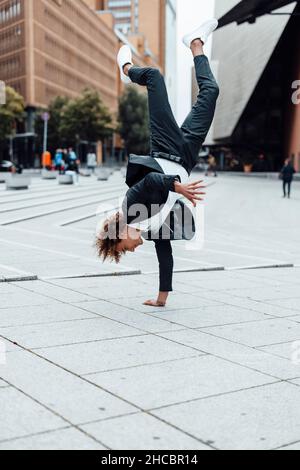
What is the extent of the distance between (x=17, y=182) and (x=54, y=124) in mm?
52580

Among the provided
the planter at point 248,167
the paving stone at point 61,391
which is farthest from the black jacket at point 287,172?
the planter at point 248,167

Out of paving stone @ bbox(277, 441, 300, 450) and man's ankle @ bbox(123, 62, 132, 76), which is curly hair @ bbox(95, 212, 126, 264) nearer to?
man's ankle @ bbox(123, 62, 132, 76)

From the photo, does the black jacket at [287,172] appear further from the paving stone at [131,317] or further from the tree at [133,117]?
the tree at [133,117]

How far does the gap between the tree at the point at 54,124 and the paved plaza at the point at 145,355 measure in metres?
70.2

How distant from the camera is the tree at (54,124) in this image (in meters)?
Answer: 77.4

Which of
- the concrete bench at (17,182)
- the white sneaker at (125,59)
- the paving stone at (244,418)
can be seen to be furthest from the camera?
the concrete bench at (17,182)

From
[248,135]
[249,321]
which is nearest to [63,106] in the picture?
[248,135]

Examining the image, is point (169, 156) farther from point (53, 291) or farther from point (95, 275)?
point (95, 275)

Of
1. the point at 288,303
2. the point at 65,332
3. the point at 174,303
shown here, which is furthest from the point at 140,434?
the point at 288,303

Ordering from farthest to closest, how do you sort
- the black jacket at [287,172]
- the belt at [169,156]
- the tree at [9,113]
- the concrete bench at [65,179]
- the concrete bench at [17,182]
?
the tree at [9,113] < the concrete bench at [65,179] < the black jacket at [287,172] < the concrete bench at [17,182] < the belt at [169,156]

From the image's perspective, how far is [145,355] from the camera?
427cm

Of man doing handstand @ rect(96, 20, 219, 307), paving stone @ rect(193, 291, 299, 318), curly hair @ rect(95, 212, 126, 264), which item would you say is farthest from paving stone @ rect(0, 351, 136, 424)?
paving stone @ rect(193, 291, 299, 318)
